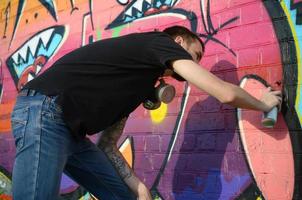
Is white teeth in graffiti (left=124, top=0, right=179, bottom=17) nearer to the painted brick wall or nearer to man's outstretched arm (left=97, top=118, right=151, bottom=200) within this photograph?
the painted brick wall

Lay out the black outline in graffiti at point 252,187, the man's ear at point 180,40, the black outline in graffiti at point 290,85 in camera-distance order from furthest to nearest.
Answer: the black outline in graffiti at point 252,187 → the black outline in graffiti at point 290,85 → the man's ear at point 180,40

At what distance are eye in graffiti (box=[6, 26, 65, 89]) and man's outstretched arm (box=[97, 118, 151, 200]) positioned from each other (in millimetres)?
2007

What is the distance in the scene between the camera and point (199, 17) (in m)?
3.34

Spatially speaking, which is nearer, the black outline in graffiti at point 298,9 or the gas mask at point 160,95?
the gas mask at point 160,95

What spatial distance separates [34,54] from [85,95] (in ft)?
8.56

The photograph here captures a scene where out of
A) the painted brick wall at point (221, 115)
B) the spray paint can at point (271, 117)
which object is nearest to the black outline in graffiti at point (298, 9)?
the painted brick wall at point (221, 115)

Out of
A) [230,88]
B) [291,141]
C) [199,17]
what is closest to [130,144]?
[199,17]

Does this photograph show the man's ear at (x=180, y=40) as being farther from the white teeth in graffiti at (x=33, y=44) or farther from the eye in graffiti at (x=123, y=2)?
the white teeth in graffiti at (x=33, y=44)

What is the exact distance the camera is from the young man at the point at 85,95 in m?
2.17

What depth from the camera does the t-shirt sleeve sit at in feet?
6.97

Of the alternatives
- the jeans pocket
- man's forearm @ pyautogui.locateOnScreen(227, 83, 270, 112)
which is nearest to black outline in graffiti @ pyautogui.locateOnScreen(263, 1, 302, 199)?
man's forearm @ pyautogui.locateOnScreen(227, 83, 270, 112)

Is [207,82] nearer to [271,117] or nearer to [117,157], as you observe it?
[271,117]

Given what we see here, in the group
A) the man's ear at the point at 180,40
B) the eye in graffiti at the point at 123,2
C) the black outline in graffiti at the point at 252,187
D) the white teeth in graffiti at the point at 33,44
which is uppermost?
the eye in graffiti at the point at 123,2

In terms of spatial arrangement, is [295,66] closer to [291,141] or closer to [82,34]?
[291,141]
